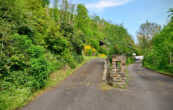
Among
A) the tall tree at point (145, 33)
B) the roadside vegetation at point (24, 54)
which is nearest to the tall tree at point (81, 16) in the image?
the roadside vegetation at point (24, 54)

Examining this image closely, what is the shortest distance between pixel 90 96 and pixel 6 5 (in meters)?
9.09

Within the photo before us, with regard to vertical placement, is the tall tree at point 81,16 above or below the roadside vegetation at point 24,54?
above

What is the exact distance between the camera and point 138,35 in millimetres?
35594

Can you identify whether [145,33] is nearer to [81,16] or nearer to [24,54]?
[81,16]

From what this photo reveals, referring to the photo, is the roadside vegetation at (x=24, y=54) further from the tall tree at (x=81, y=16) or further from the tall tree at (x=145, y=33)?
the tall tree at (x=145, y=33)

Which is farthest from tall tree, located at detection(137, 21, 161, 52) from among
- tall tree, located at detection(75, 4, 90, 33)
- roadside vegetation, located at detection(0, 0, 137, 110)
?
roadside vegetation, located at detection(0, 0, 137, 110)

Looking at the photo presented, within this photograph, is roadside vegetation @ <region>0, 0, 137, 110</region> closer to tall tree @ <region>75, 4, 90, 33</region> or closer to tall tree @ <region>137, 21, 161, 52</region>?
tall tree @ <region>75, 4, 90, 33</region>

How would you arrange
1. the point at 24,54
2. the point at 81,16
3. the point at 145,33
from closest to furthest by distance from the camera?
the point at 24,54 → the point at 81,16 → the point at 145,33

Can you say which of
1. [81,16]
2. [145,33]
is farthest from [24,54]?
[145,33]

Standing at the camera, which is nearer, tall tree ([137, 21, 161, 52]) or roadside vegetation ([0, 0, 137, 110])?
roadside vegetation ([0, 0, 137, 110])

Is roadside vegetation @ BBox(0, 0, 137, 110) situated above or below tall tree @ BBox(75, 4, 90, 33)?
below

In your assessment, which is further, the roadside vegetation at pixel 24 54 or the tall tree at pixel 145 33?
the tall tree at pixel 145 33

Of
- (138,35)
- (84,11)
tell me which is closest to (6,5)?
(84,11)

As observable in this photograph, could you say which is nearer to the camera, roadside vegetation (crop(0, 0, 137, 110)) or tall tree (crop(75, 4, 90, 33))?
roadside vegetation (crop(0, 0, 137, 110))
